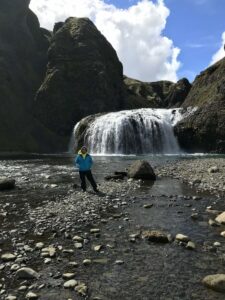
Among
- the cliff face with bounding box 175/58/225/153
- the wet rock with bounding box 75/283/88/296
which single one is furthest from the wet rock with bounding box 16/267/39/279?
the cliff face with bounding box 175/58/225/153

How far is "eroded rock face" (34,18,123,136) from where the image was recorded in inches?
4904

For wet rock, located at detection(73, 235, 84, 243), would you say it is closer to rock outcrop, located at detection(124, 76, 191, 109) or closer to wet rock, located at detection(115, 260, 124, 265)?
wet rock, located at detection(115, 260, 124, 265)

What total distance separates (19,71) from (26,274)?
456 feet

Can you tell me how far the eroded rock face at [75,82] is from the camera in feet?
409

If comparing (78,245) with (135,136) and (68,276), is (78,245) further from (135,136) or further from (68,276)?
(135,136)

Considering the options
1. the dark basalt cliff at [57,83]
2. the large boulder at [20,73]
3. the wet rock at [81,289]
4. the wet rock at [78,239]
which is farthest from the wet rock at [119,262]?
the large boulder at [20,73]

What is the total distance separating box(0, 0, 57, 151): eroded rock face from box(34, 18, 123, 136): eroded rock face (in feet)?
22.0

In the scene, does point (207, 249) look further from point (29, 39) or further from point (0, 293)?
point (29, 39)

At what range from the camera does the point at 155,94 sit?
18525 centimetres

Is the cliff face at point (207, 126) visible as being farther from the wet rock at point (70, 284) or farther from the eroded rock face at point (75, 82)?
the wet rock at point (70, 284)

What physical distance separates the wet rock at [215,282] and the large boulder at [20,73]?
329 feet

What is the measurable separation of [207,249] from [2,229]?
28.5 ft

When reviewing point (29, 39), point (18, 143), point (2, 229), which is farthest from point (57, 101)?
point (2, 229)

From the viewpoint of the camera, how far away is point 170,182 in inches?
1213
